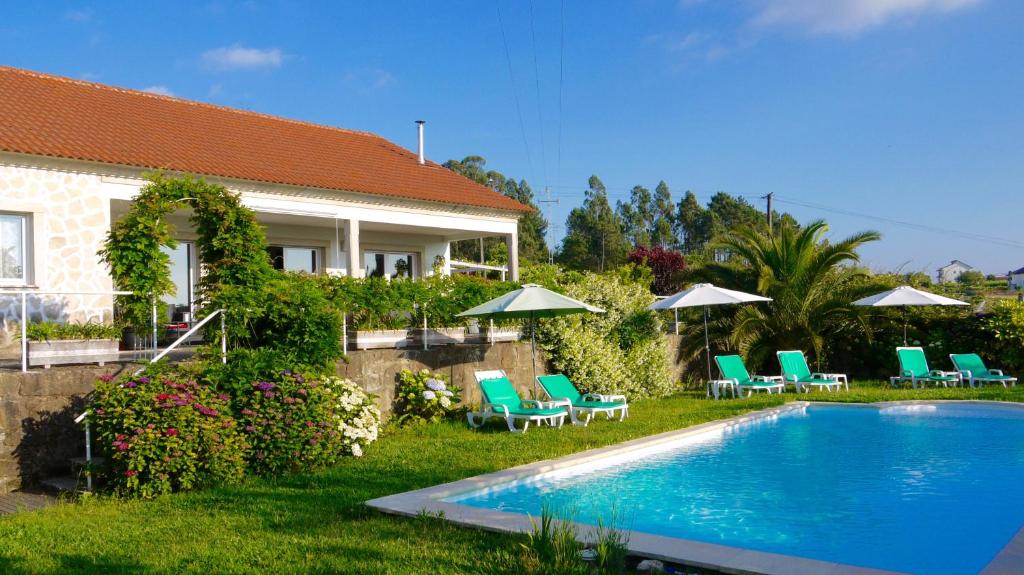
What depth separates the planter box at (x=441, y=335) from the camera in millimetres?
14526

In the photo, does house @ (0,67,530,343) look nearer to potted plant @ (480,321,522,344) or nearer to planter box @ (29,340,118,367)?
planter box @ (29,340,118,367)

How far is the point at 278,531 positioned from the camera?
275 inches

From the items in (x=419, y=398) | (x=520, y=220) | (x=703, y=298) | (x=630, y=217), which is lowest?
(x=419, y=398)

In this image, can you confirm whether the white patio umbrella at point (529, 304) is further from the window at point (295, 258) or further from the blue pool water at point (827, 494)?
the window at point (295, 258)

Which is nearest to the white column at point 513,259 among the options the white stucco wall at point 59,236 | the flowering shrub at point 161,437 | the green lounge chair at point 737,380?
the green lounge chair at point 737,380

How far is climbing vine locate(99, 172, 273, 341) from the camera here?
10.3 m

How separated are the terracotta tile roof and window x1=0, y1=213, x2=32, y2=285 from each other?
126cm

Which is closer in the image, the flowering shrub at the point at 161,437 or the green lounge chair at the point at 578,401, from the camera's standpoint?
the flowering shrub at the point at 161,437

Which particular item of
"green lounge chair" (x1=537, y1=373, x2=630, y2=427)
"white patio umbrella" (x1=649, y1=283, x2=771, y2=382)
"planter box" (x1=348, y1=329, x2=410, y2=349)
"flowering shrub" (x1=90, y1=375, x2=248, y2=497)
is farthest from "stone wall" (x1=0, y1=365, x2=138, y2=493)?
"white patio umbrella" (x1=649, y1=283, x2=771, y2=382)

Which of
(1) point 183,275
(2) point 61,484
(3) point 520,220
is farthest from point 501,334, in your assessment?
(3) point 520,220

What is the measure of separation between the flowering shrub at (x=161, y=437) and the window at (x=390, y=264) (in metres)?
12.1

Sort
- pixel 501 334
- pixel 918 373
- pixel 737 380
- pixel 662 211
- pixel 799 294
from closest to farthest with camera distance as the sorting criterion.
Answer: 1. pixel 501 334
2. pixel 737 380
3. pixel 918 373
4. pixel 799 294
5. pixel 662 211

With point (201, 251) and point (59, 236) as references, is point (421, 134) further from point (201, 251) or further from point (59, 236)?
point (201, 251)

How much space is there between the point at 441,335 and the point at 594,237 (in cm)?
5970
